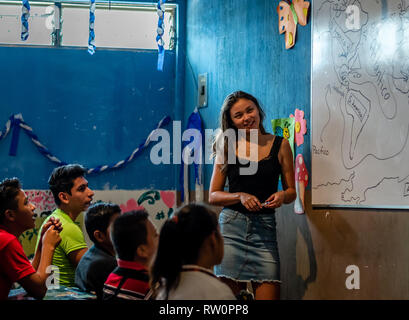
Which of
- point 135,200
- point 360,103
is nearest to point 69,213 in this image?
point 360,103

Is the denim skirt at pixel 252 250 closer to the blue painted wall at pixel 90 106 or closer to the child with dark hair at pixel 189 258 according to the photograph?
the child with dark hair at pixel 189 258

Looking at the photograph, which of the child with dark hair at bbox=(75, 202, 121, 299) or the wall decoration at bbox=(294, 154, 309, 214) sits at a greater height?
the wall decoration at bbox=(294, 154, 309, 214)

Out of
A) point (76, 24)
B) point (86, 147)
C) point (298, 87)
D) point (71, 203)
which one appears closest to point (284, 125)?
point (298, 87)

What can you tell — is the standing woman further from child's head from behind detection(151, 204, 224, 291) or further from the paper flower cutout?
child's head from behind detection(151, 204, 224, 291)

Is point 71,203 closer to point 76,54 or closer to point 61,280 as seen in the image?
point 61,280

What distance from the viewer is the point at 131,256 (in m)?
2.05

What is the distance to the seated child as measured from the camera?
2.12 metres

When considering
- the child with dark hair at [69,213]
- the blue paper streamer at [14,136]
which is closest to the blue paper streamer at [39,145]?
the blue paper streamer at [14,136]

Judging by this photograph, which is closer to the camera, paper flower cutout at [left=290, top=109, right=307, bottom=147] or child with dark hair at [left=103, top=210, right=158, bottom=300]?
child with dark hair at [left=103, top=210, right=158, bottom=300]

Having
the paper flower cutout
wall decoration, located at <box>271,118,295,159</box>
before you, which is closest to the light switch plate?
wall decoration, located at <box>271,118,295,159</box>

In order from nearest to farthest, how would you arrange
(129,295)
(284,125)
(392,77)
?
(129,295) < (392,77) < (284,125)

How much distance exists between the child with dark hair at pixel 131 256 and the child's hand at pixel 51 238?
1.38 ft

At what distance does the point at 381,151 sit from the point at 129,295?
129 cm

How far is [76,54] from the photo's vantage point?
4.96 m
